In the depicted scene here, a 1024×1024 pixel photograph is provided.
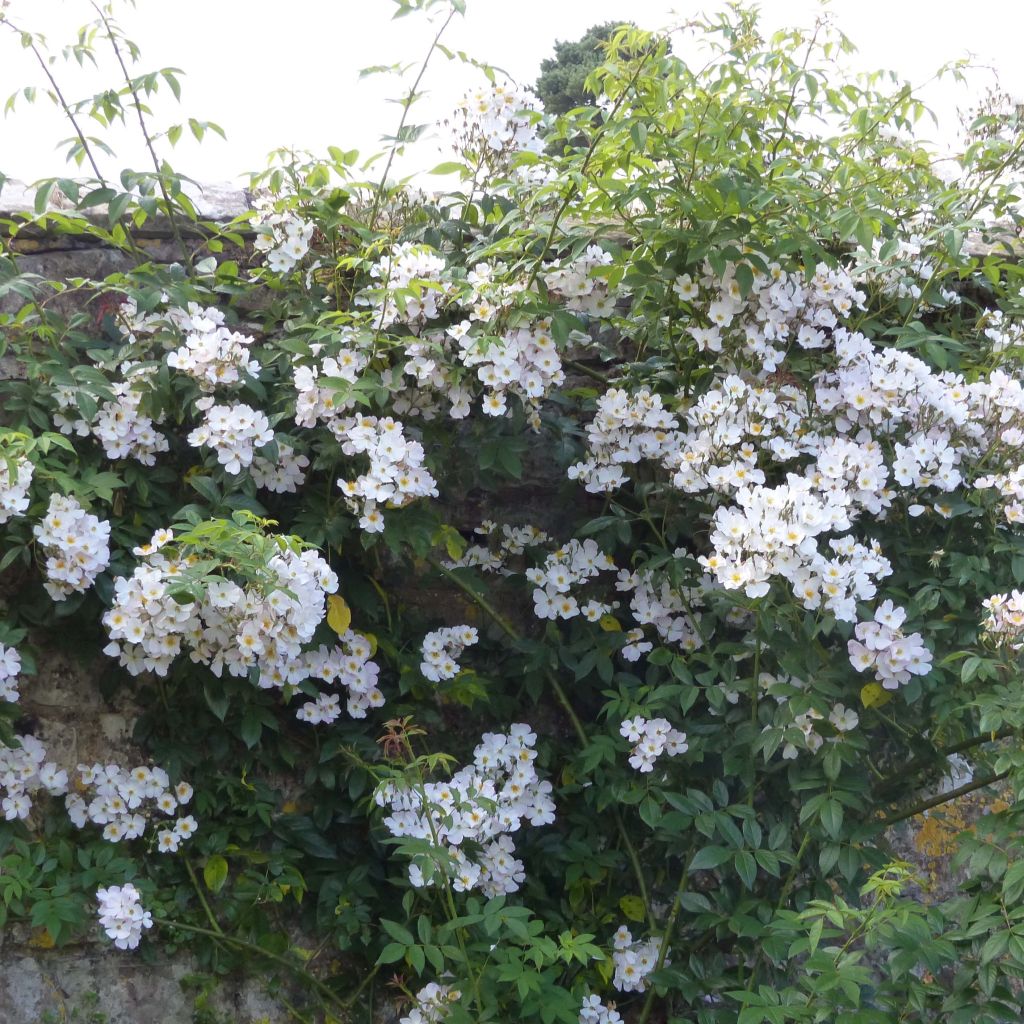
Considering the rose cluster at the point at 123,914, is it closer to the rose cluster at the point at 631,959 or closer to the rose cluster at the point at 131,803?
the rose cluster at the point at 131,803

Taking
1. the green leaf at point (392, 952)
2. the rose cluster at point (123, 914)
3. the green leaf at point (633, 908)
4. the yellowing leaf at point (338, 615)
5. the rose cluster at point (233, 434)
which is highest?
the rose cluster at point (233, 434)

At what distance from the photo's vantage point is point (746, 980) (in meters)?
2.39

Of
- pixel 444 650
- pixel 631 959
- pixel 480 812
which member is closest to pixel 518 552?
pixel 444 650

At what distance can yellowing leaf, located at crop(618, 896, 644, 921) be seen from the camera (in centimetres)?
254

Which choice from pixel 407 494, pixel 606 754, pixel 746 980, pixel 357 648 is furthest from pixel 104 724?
pixel 746 980

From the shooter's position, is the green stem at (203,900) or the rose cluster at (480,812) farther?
the green stem at (203,900)

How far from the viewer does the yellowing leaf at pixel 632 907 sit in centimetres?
254

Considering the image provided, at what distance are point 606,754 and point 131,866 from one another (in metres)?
0.99

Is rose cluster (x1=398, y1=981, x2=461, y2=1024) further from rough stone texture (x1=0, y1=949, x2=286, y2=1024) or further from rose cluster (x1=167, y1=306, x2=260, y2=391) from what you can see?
rose cluster (x1=167, y1=306, x2=260, y2=391)

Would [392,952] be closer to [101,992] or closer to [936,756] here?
[101,992]

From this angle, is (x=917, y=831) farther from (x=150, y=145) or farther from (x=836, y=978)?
(x=150, y=145)

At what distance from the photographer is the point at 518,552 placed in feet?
9.09

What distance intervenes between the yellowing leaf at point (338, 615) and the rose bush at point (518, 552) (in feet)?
0.04

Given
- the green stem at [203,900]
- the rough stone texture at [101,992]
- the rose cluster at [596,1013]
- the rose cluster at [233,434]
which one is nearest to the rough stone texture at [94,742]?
the rough stone texture at [101,992]
